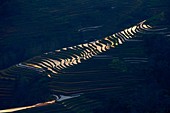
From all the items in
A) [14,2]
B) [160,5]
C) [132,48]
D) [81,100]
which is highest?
[14,2]

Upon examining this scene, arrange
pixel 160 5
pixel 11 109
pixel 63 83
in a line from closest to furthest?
pixel 11 109 → pixel 63 83 → pixel 160 5

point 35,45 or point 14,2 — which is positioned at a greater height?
point 14,2

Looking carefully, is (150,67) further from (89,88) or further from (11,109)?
(11,109)

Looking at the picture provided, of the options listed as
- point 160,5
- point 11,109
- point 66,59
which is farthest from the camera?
point 160,5

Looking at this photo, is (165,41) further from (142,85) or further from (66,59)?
(66,59)

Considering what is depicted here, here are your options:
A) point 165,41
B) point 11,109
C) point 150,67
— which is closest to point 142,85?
point 150,67

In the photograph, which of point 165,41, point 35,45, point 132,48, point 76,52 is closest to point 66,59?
point 76,52

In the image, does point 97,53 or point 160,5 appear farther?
point 160,5
